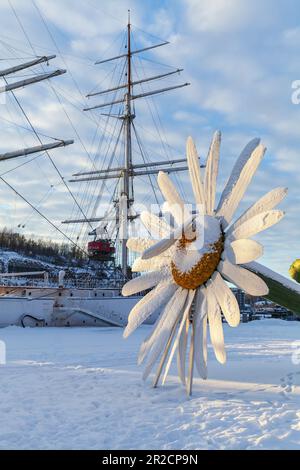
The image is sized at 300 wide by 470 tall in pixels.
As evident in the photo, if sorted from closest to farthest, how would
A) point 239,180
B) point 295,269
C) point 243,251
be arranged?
point 295,269 → point 243,251 → point 239,180

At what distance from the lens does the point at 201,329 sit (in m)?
4.75

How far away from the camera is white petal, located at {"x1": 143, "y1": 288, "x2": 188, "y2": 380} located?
15.8 feet

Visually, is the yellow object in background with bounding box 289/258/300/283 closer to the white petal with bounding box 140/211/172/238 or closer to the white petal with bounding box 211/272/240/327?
the white petal with bounding box 211/272/240/327

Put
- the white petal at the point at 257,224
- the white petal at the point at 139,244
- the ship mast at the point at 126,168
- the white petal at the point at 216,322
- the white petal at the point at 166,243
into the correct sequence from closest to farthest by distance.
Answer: the white petal at the point at 257,224
the white petal at the point at 166,243
the white petal at the point at 216,322
the white petal at the point at 139,244
the ship mast at the point at 126,168

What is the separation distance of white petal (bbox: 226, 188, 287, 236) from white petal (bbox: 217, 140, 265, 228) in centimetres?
20

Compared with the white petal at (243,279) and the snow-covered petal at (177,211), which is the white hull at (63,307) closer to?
the snow-covered petal at (177,211)

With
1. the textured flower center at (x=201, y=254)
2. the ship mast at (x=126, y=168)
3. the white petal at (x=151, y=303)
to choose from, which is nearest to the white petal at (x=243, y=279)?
the textured flower center at (x=201, y=254)

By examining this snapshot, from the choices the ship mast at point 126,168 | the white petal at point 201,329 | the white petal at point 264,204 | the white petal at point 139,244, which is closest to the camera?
the white petal at point 264,204

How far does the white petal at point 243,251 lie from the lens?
4.04 meters

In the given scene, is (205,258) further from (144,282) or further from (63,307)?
(63,307)

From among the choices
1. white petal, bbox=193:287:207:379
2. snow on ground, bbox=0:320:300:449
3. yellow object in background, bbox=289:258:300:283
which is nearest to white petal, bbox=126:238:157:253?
white petal, bbox=193:287:207:379

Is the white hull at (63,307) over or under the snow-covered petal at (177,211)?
under

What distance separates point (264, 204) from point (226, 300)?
0.97 meters

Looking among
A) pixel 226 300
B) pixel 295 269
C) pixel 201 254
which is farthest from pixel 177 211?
pixel 295 269
